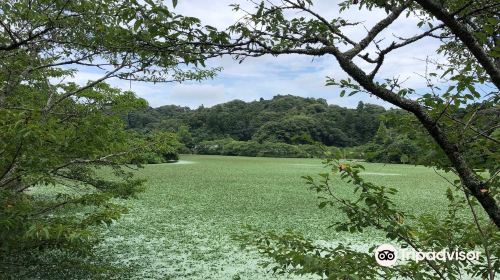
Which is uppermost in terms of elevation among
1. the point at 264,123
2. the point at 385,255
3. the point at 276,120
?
the point at 276,120

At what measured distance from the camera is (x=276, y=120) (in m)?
48.6

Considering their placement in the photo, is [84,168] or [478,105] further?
[84,168]

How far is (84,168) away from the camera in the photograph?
13.4ft

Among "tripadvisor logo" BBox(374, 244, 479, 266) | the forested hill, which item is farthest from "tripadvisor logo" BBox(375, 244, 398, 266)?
the forested hill

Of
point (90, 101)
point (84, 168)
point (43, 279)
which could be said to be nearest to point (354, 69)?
point (90, 101)

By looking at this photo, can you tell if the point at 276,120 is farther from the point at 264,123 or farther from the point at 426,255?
the point at 426,255

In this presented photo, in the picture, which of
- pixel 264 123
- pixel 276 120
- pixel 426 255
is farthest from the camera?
pixel 264 123

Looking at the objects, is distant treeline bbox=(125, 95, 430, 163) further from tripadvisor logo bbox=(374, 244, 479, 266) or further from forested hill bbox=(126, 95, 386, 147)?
tripadvisor logo bbox=(374, 244, 479, 266)

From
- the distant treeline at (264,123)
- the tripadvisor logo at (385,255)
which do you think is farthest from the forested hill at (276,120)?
the tripadvisor logo at (385,255)

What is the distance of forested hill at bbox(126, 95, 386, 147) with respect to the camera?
4272 cm

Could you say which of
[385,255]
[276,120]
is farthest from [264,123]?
[385,255]

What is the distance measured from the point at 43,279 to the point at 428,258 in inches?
144

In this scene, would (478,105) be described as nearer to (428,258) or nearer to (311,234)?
(428,258)

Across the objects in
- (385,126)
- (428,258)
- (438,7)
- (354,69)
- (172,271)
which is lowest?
(172,271)
